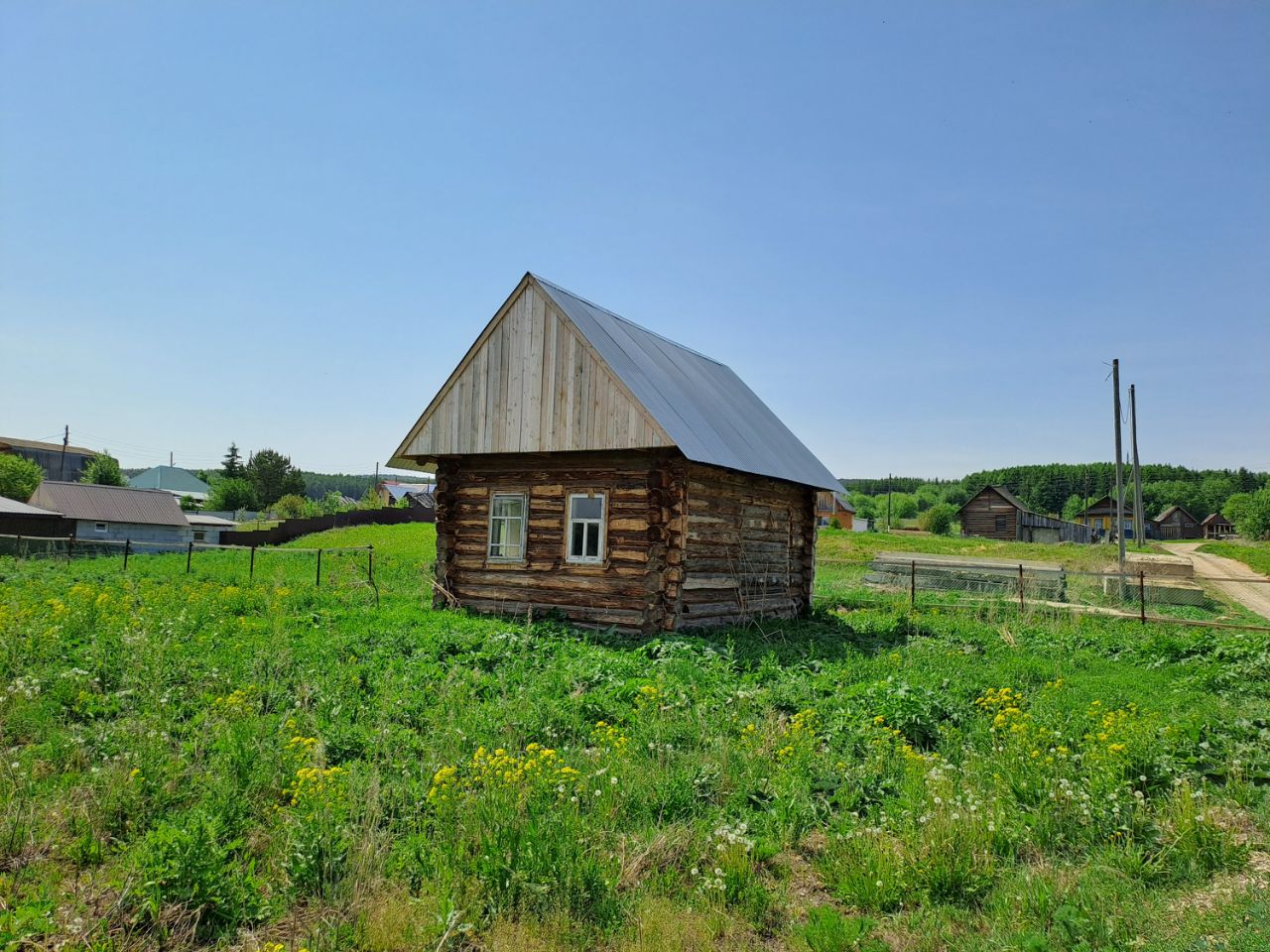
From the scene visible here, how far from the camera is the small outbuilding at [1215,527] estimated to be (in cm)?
10738

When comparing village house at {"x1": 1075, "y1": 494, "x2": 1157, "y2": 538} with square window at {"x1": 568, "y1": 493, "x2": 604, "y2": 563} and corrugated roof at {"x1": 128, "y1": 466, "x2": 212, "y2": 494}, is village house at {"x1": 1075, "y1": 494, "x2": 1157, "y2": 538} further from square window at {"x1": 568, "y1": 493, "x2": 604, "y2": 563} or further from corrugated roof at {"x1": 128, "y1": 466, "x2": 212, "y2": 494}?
corrugated roof at {"x1": 128, "y1": 466, "x2": 212, "y2": 494}

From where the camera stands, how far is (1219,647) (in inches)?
510

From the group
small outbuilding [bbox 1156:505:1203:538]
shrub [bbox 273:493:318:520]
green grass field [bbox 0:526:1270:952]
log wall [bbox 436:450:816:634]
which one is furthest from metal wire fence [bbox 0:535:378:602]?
small outbuilding [bbox 1156:505:1203:538]

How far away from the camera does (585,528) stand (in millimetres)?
15008

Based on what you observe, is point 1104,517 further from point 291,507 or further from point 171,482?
point 171,482

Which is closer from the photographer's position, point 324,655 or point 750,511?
point 324,655

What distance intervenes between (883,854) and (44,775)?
22.9 ft

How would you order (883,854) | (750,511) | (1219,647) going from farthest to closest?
1. (750,511)
2. (1219,647)
3. (883,854)

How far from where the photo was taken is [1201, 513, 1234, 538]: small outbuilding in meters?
107

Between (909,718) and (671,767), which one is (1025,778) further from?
(671,767)

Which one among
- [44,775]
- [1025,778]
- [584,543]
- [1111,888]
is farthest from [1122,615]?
[44,775]

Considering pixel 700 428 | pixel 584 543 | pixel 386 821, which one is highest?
pixel 700 428

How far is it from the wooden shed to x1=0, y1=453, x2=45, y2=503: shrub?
8196 cm

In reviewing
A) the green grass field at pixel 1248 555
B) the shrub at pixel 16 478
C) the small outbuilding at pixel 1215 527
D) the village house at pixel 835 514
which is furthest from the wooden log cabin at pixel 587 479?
Answer: the small outbuilding at pixel 1215 527
